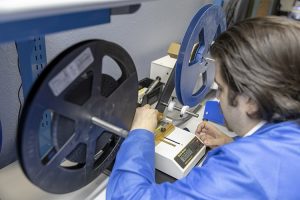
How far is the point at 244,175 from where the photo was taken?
654 mm

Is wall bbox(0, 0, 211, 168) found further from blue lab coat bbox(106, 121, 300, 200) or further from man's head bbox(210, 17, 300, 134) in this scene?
blue lab coat bbox(106, 121, 300, 200)

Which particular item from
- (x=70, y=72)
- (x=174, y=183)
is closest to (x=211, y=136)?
(x=174, y=183)

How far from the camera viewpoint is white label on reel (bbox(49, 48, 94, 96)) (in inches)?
23.1

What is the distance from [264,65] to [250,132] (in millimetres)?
223

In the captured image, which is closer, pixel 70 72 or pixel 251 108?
pixel 70 72

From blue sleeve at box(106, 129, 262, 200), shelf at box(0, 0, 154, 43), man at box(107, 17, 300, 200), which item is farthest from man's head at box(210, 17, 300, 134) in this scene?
shelf at box(0, 0, 154, 43)

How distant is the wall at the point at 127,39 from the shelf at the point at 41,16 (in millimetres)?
363

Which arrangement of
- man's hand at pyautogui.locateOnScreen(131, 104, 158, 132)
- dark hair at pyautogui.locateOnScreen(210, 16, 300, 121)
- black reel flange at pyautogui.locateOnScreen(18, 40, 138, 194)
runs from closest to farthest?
1. black reel flange at pyautogui.locateOnScreen(18, 40, 138, 194)
2. dark hair at pyautogui.locateOnScreen(210, 16, 300, 121)
3. man's hand at pyautogui.locateOnScreen(131, 104, 158, 132)

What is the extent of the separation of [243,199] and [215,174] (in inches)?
3.3

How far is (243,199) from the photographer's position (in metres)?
0.66

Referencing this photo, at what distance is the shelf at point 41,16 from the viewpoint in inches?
16.1

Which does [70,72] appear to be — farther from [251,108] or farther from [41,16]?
[251,108]

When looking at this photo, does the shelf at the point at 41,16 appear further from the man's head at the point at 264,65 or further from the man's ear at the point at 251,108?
the man's ear at the point at 251,108

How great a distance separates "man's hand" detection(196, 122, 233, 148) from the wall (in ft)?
2.04
